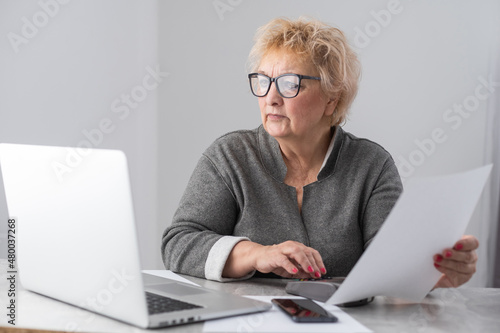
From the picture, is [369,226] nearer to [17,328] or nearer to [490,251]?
[17,328]

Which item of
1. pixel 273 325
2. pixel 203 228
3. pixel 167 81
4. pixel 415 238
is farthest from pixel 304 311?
pixel 167 81

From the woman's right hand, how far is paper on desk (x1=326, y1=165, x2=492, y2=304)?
0.18m

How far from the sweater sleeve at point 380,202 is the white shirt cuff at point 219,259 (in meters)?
0.40

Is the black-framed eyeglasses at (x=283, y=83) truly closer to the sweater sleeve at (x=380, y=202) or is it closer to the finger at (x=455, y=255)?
the sweater sleeve at (x=380, y=202)

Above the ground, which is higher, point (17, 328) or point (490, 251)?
point (17, 328)

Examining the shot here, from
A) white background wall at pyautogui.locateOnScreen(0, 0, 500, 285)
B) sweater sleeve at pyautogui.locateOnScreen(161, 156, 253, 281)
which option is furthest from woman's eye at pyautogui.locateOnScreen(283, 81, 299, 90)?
white background wall at pyautogui.locateOnScreen(0, 0, 500, 285)

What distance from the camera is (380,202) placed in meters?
1.54

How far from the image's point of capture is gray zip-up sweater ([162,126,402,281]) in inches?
59.8

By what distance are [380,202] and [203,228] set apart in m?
0.48

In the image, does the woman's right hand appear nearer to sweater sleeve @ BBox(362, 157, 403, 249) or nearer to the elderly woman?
the elderly woman

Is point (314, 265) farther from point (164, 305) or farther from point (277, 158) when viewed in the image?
point (277, 158)

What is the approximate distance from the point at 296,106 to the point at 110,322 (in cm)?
88

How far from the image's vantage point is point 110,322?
849 mm

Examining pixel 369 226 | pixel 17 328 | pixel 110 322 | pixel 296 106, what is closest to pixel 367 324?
pixel 110 322
